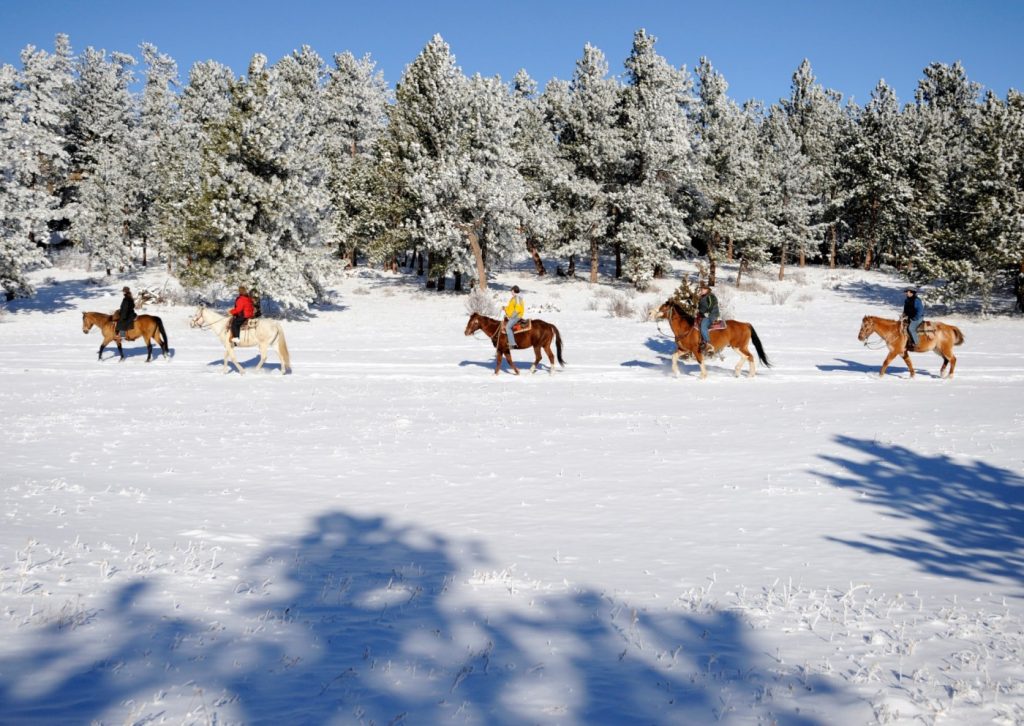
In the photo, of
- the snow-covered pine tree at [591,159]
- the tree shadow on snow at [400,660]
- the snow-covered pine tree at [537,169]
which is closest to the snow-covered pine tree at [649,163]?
the snow-covered pine tree at [591,159]

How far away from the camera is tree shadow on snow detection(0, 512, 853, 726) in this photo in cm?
375

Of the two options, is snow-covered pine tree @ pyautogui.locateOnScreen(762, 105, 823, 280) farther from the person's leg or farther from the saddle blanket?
the saddle blanket

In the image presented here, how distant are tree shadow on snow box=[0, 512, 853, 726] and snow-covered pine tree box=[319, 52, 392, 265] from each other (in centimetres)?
3981

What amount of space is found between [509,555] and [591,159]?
1634 inches

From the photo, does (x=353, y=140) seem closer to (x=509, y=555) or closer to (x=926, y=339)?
(x=926, y=339)

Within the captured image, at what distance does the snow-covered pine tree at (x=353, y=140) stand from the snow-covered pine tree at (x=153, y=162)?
10946mm

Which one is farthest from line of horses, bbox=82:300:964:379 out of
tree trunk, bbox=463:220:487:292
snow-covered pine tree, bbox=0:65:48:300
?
tree trunk, bbox=463:220:487:292

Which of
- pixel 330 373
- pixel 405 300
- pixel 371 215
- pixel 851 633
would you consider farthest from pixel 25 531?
pixel 371 215

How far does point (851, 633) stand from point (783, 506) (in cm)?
381

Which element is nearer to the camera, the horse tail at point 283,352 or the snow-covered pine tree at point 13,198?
the horse tail at point 283,352

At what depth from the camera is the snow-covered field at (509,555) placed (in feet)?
13.1

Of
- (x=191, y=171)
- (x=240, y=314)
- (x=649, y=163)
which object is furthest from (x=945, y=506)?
(x=191, y=171)

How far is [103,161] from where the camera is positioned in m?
47.3

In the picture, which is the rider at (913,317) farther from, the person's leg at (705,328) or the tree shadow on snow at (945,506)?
the tree shadow on snow at (945,506)
